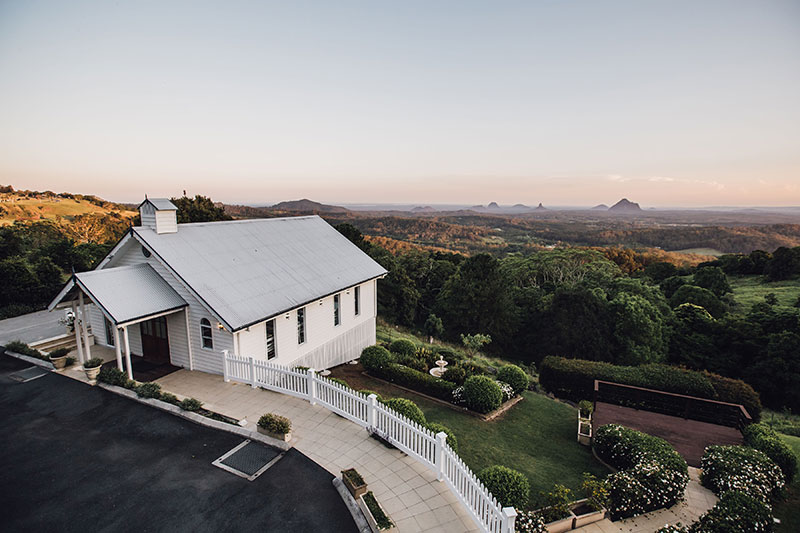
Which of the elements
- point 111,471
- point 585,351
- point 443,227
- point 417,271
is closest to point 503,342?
point 585,351

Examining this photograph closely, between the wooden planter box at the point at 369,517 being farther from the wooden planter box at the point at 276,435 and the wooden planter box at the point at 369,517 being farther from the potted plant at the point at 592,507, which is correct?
the potted plant at the point at 592,507

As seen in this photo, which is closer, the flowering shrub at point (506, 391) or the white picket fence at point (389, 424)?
the white picket fence at point (389, 424)

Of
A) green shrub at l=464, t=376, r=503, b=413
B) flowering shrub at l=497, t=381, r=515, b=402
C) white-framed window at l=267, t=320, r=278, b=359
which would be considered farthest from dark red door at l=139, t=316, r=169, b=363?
flowering shrub at l=497, t=381, r=515, b=402

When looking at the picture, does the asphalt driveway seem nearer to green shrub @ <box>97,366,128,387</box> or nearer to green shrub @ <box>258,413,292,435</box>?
green shrub @ <box>258,413,292,435</box>

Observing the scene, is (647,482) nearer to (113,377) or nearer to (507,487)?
(507,487)

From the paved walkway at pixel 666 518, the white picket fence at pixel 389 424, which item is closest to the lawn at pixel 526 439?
the paved walkway at pixel 666 518
